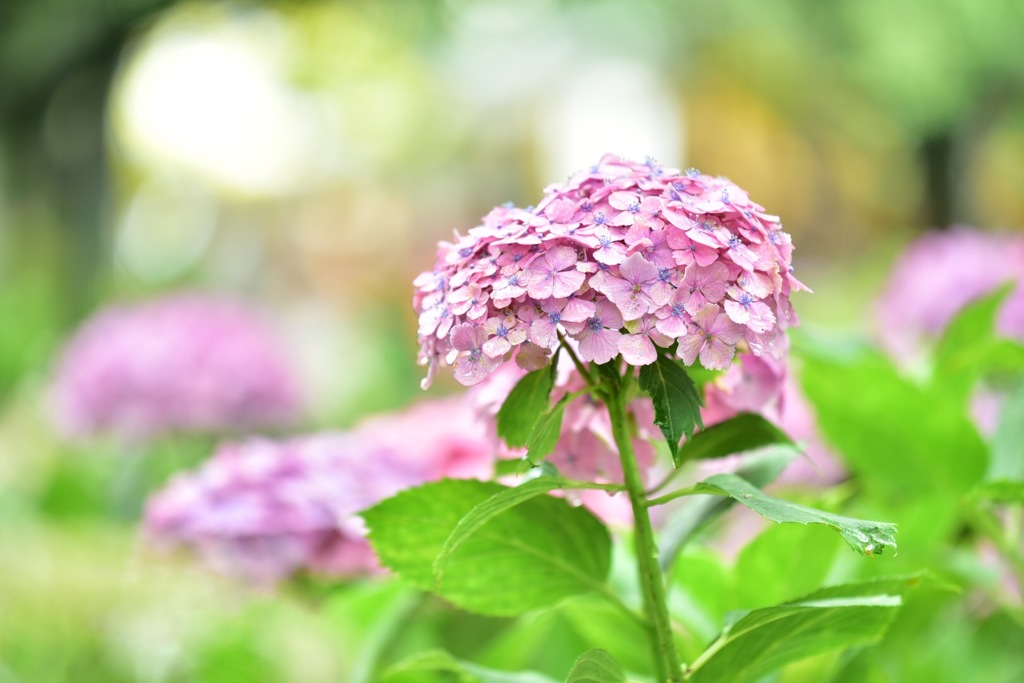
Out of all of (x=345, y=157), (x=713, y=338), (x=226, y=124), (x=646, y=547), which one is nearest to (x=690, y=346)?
(x=713, y=338)

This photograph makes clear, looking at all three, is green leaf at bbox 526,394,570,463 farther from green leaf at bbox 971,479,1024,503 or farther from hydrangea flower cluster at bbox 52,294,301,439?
hydrangea flower cluster at bbox 52,294,301,439

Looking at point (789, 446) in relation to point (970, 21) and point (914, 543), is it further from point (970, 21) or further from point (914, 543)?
point (970, 21)

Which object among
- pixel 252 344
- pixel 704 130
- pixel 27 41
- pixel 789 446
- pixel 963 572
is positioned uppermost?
pixel 704 130

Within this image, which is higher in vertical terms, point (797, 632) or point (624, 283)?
point (624, 283)

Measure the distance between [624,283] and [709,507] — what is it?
223 millimetres

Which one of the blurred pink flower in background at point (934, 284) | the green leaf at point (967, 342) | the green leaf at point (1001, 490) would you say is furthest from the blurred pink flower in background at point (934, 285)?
the green leaf at point (1001, 490)

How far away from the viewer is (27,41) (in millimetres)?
3742

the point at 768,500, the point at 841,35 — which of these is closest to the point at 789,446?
the point at 768,500

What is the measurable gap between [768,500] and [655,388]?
0.07m

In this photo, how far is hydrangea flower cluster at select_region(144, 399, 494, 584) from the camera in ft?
3.39

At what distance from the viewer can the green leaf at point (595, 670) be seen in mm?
544

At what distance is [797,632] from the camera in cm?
61

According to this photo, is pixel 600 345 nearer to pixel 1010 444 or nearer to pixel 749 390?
pixel 749 390

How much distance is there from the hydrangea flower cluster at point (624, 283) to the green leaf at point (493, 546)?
116 millimetres
